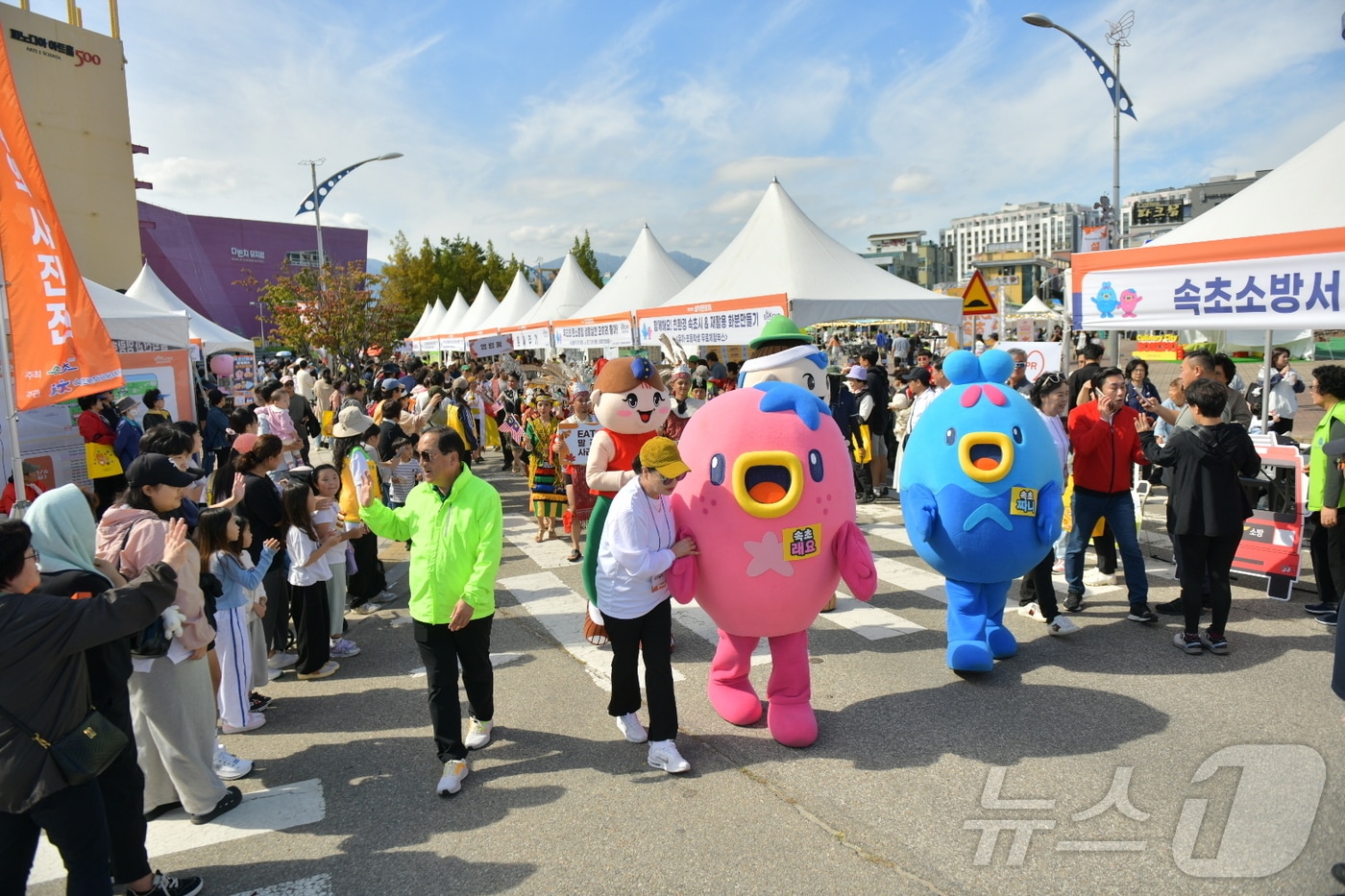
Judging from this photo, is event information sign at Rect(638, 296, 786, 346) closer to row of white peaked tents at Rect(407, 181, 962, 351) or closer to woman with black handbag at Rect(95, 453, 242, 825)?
row of white peaked tents at Rect(407, 181, 962, 351)

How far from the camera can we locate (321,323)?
880 inches

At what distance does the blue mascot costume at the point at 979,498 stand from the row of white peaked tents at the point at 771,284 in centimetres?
687

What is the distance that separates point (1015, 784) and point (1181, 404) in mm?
4521

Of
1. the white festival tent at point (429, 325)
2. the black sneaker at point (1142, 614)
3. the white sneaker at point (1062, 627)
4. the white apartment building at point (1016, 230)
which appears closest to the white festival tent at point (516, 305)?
the white festival tent at point (429, 325)

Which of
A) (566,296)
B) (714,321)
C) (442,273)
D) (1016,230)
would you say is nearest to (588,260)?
(442,273)

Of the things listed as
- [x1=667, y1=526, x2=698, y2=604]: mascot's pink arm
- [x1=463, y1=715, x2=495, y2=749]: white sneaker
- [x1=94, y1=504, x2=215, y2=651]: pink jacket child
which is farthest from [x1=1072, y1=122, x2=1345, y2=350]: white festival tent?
[x1=94, y1=504, x2=215, y2=651]: pink jacket child

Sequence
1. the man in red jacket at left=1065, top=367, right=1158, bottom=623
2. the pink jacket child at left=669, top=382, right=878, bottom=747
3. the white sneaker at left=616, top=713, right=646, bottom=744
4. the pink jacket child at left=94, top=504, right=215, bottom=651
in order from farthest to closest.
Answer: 1. the man in red jacket at left=1065, top=367, right=1158, bottom=623
2. the white sneaker at left=616, top=713, right=646, bottom=744
3. the pink jacket child at left=669, top=382, right=878, bottom=747
4. the pink jacket child at left=94, top=504, right=215, bottom=651

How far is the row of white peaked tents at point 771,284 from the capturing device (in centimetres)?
1185

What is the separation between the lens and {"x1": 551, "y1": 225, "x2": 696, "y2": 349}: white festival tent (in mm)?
16641

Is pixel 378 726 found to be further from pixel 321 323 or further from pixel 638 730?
pixel 321 323

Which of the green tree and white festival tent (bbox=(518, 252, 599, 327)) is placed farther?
the green tree

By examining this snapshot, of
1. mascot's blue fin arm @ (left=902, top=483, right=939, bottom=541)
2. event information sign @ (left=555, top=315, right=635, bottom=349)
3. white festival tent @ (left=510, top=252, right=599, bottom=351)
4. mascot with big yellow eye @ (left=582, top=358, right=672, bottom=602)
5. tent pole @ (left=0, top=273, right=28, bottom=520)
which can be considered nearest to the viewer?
tent pole @ (left=0, top=273, right=28, bottom=520)

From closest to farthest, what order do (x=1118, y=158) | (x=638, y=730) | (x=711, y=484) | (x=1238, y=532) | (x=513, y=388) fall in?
(x=711, y=484), (x=638, y=730), (x=1238, y=532), (x=513, y=388), (x=1118, y=158)

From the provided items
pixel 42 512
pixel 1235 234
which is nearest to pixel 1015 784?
pixel 42 512
